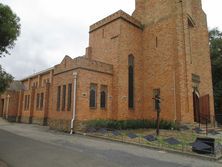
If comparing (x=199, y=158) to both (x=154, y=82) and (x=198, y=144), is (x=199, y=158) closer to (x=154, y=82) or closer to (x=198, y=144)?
(x=198, y=144)

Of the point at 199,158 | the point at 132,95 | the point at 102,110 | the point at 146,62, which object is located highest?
the point at 146,62

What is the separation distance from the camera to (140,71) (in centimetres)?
2180

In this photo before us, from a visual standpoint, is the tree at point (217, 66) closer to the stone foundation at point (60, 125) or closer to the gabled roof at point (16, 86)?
the stone foundation at point (60, 125)

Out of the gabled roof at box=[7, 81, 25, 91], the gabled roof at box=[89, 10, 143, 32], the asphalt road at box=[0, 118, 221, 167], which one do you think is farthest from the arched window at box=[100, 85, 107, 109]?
the gabled roof at box=[7, 81, 25, 91]

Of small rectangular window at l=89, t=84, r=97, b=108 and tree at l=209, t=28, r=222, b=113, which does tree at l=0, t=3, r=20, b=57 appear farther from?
tree at l=209, t=28, r=222, b=113

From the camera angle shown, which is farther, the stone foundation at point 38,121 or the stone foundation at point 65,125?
the stone foundation at point 38,121

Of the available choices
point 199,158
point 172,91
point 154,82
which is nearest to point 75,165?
point 199,158

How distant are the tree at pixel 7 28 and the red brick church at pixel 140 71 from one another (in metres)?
6.81

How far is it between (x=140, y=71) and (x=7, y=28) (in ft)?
46.9

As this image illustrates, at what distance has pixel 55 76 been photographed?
20.3 meters

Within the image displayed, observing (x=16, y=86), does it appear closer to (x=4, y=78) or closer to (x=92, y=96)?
(x=92, y=96)

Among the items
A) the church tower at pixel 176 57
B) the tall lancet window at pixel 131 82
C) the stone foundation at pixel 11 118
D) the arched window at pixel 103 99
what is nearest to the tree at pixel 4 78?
the arched window at pixel 103 99

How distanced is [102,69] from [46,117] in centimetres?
1167

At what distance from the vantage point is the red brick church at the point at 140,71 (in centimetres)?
1781
